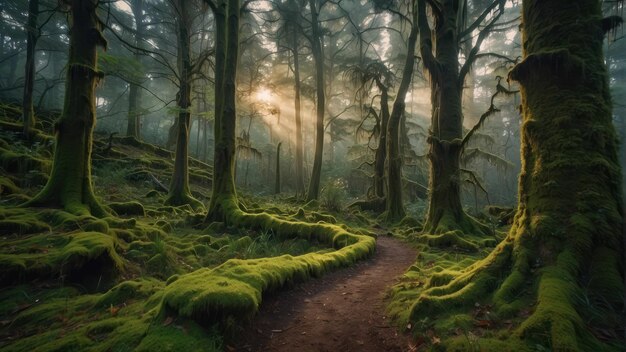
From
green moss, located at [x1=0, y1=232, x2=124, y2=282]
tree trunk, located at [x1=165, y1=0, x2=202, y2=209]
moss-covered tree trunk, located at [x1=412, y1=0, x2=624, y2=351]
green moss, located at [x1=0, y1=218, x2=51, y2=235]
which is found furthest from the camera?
tree trunk, located at [x1=165, y1=0, x2=202, y2=209]

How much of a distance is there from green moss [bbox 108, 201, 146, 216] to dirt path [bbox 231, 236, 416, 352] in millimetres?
6793

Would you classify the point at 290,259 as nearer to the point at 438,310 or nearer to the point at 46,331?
the point at 438,310

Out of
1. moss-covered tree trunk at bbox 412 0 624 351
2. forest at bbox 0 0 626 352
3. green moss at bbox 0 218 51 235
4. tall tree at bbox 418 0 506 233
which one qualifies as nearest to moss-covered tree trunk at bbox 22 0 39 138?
forest at bbox 0 0 626 352

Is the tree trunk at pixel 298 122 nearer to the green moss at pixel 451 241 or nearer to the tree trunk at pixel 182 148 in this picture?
the tree trunk at pixel 182 148

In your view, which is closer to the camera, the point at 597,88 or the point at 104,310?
the point at 597,88

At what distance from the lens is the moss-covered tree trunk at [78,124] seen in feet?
24.4

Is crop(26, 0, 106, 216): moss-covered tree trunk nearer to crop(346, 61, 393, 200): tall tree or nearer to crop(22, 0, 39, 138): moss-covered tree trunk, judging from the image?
crop(22, 0, 39, 138): moss-covered tree trunk

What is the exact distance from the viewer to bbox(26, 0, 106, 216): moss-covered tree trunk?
24.4 feet

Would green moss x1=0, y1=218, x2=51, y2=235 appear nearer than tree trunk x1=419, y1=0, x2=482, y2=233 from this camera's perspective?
Yes

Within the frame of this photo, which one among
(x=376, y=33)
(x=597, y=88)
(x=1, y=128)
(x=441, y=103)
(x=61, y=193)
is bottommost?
(x=61, y=193)

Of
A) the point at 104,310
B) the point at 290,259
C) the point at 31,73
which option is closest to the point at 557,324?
the point at 290,259

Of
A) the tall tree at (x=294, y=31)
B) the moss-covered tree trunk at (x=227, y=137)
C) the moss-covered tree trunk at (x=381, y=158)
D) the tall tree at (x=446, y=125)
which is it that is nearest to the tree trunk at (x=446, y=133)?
the tall tree at (x=446, y=125)

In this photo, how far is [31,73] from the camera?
1263 cm

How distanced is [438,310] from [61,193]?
8455mm
